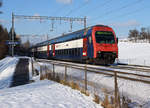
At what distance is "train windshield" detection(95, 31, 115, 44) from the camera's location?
57.6 feet

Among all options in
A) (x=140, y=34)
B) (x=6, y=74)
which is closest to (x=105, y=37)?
(x=6, y=74)

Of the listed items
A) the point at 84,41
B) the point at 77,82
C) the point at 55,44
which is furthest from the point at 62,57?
the point at 77,82

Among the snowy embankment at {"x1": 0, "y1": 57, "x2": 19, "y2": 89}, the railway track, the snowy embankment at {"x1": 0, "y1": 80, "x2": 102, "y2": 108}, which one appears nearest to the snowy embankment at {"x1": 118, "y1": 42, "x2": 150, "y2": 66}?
the railway track

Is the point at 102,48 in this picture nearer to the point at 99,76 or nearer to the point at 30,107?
the point at 99,76

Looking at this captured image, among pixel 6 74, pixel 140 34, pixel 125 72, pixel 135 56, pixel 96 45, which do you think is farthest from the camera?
pixel 140 34

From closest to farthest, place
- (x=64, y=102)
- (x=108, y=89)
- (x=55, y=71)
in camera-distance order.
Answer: (x=64, y=102) → (x=108, y=89) → (x=55, y=71)

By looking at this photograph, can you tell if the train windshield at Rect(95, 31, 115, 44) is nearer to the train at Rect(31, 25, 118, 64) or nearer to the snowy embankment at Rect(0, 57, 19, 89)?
the train at Rect(31, 25, 118, 64)

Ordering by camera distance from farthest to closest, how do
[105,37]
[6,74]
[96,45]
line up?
1. [6,74]
2. [105,37]
3. [96,45]

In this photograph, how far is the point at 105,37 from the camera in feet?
59.4

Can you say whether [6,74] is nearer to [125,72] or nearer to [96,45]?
[96,45]

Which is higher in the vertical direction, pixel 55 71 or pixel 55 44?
pixel 55 44

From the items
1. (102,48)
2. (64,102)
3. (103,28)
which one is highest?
(103,28)

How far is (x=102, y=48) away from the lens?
17.2 m

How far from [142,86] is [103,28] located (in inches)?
568
